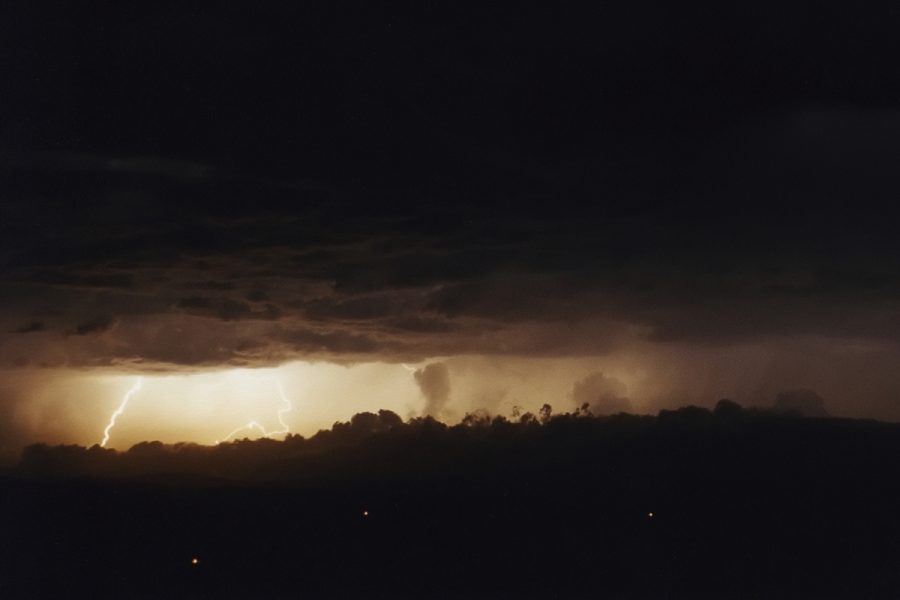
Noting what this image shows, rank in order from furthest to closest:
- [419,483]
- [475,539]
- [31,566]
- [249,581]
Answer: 1. [419,483]
2. [475,539]
3. [249,581]
4. [31,566]

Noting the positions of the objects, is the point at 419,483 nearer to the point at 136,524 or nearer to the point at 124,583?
the point at 136,524

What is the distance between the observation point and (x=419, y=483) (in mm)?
188875

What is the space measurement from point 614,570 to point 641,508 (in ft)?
180

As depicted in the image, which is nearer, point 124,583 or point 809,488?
point 124,583

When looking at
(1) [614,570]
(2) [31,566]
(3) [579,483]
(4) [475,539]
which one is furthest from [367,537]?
(3) [579,483]

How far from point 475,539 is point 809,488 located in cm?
5041

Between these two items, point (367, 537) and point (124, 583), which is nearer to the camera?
point (124, 583)

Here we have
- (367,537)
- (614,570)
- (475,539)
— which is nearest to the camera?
(614,570)

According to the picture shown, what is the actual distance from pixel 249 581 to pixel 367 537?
37773 millimetres

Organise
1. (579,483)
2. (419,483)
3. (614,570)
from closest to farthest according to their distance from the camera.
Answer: (614,570) < (579,483) < (419,483)

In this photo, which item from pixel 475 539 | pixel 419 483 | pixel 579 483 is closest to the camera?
pixel 475 539

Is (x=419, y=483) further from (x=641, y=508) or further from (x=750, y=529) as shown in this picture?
(x=750, y=529)

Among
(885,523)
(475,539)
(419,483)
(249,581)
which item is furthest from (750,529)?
(419,483)

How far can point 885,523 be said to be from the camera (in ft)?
372
